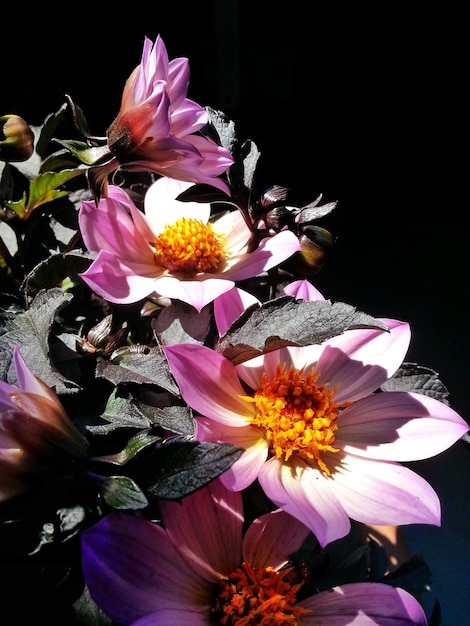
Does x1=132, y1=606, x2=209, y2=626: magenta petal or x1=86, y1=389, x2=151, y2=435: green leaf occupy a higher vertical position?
x1=86, y1=389, x2=151, y2=435: green leaf

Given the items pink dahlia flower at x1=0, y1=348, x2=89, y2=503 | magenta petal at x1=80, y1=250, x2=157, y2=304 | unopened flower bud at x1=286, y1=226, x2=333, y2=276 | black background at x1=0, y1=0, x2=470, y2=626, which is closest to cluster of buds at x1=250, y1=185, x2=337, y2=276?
unopened flower bud at x1=286, y1=226, x2=333, y2=276

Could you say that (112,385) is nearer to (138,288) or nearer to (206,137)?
(138,288)

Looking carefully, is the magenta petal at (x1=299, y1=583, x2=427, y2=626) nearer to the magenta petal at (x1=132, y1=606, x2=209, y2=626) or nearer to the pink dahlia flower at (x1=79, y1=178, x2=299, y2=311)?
the magenta petal at (x1=132, y1=606, x2=209, y2=626)

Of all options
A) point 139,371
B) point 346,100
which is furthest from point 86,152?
point 346,100

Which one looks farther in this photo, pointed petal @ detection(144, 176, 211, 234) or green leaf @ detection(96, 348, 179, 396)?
pointed petal @ detection(144, 176, 211, 234)

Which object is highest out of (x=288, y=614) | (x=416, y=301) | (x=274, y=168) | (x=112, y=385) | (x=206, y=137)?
(x=206, y=137)

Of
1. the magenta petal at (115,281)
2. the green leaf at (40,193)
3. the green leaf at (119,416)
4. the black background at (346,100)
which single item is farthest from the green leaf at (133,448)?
the black background at (346,100)

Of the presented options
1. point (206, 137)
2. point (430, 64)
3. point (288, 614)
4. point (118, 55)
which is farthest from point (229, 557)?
point (118, 55)
